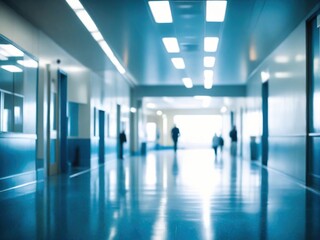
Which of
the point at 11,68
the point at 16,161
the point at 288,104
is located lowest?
the point at 16,161

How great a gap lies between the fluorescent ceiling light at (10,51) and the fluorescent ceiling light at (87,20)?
1517 millimetres

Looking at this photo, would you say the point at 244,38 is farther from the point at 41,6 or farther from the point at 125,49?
the point at 41,6

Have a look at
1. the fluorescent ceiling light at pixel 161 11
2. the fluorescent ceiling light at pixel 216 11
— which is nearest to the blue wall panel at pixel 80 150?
the fluorescent ceiling light at pixel 161 11

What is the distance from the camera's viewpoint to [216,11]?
9.80 m

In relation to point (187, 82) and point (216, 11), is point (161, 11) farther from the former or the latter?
point (187, 82)

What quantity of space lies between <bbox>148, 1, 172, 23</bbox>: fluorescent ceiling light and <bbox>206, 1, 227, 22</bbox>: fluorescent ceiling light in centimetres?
83

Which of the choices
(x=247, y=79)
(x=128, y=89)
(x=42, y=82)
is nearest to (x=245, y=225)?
(x=42, y=82)

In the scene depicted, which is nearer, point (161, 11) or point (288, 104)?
point (161, 11)

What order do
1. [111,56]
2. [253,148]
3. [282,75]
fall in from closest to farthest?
1. [282,75]
2. [111,56]
3. [253,148]

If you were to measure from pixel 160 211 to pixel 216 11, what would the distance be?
4942 mm

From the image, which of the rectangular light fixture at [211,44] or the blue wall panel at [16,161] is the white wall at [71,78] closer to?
the blue wall panel at [16,161]

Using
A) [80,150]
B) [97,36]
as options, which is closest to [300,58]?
[97,36]

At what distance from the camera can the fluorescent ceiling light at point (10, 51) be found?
30.1 ft

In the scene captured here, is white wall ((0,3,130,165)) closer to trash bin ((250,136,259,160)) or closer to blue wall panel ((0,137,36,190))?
blue wall panel ((0,137,36,190))
